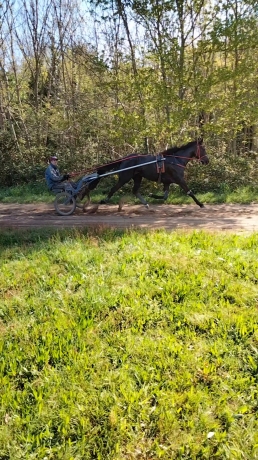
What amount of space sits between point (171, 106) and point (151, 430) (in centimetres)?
1153

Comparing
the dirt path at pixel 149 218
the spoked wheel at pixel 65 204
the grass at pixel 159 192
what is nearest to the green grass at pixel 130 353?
the dirt path at pixel 149 218

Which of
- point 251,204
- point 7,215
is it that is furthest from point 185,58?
point 7,215

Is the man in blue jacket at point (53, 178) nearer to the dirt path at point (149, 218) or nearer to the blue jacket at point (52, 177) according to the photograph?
the blue jacket at point (52, 177)

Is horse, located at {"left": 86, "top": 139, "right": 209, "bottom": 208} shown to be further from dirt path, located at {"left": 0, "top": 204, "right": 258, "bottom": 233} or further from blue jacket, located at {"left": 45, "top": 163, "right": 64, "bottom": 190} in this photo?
blue jacket, located at {"left": 45, "top": 163, "right": 64, "bottom": 190}

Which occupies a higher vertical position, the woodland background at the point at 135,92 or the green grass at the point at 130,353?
the woodland background at the point at 135,92

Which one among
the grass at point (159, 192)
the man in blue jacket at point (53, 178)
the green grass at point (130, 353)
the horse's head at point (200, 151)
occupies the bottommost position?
the green grass at point (130, 353)

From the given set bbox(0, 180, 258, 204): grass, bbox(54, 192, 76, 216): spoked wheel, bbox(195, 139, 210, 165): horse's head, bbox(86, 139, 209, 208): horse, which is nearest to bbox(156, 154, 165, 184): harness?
bbox(86, 139, 209, 208): horse

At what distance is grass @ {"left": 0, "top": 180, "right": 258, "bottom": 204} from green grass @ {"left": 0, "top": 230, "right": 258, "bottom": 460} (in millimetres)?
5268

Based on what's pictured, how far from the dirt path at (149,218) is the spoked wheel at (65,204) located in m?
0.18

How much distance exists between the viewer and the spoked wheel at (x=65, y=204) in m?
9.92

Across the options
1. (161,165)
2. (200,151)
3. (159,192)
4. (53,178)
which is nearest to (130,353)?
(161,165)

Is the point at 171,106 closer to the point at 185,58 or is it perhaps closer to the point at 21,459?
the point at 185,58

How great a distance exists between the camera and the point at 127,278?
17.2ft

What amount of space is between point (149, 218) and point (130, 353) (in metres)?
5.69
